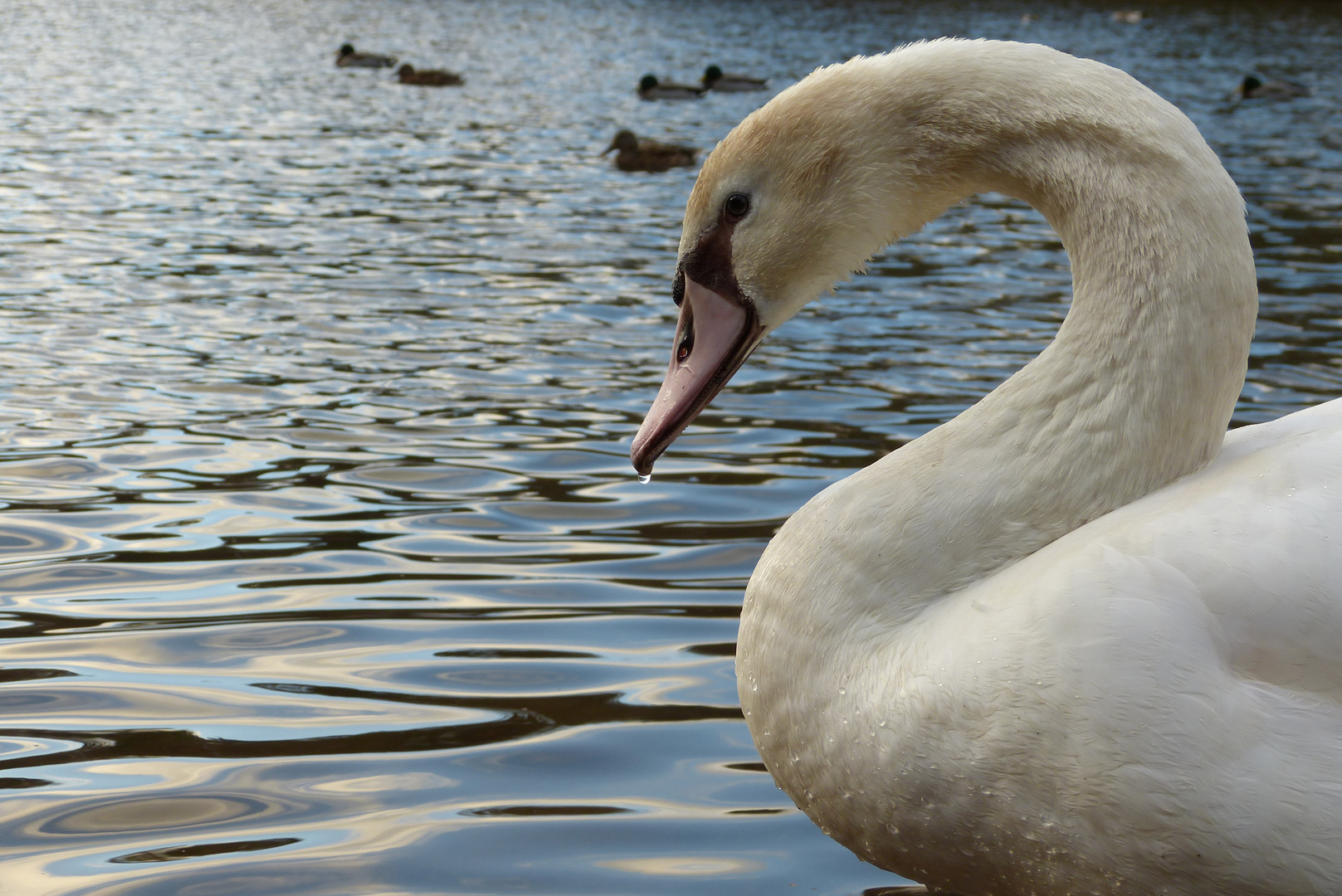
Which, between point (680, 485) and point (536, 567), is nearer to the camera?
point (536, 567)

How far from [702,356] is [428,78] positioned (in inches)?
917

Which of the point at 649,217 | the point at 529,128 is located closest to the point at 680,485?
the point at 649,217

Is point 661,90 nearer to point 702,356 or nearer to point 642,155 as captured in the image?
point 642,155

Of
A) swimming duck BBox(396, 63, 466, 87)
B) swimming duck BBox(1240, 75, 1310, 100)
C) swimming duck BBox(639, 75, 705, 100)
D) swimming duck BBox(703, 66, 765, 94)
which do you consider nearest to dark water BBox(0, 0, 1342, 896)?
swimming duck BBox(1240, 75, 1310, 100)

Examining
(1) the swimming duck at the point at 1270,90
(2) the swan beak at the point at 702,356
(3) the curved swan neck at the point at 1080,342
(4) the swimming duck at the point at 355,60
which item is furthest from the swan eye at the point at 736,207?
A: (4) the swimming duck at the point at 355,60

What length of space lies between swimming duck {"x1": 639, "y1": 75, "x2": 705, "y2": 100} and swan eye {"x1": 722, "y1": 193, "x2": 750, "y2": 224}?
73.8ft

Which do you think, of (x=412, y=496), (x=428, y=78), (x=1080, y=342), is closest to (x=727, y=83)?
(x=428, y=78)

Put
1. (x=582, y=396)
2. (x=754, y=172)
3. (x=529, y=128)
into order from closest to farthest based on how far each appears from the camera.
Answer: (x=754, y=172) < (x=582, y=396) < (x=529, y=128)

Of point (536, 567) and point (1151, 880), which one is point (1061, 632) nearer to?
point (1151, 880)

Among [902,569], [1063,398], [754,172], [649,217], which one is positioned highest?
[754,172]

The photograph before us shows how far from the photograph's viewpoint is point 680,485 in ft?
19.0

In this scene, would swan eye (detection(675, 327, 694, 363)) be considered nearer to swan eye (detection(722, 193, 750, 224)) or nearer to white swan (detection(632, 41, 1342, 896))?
white swan (detection(632, 41, 1342, 896))

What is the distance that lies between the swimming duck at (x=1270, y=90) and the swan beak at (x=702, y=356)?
71.9ft

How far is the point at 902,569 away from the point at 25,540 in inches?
123
